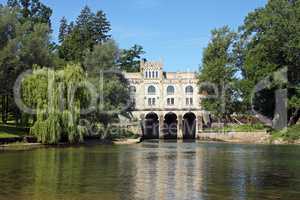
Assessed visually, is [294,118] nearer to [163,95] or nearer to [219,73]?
[219,73]

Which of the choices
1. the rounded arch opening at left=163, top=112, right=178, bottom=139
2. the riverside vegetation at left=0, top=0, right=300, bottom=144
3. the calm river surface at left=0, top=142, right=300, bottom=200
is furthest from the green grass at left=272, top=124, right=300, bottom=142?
the rounded arch opening at left=163, top=112, right=178, bottom=139

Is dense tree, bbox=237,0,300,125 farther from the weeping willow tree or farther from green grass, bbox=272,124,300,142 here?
the weeping willow tree

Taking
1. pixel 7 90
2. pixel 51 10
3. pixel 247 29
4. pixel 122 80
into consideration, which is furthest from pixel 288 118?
pixel 51 10

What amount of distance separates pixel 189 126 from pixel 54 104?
64.9 metres

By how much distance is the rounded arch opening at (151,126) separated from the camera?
11244 centimetres

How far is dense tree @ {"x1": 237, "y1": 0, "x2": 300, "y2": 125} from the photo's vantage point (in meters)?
69.9

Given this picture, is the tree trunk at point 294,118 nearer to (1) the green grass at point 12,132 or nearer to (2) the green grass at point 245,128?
(2) the green grass at point 245,128

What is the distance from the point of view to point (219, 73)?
85.9 meters

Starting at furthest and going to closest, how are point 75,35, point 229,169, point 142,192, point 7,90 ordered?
point 75,35 → point 7,90 → point 229,169 → point 142,192

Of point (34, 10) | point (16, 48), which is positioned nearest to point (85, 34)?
point (34, 10)

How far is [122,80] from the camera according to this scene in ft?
261

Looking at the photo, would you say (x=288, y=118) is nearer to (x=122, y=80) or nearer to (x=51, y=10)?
(x=122, y=80)

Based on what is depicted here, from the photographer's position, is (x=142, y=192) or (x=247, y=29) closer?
(x=142, y=192)

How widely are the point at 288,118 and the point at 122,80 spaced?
25.4 m
